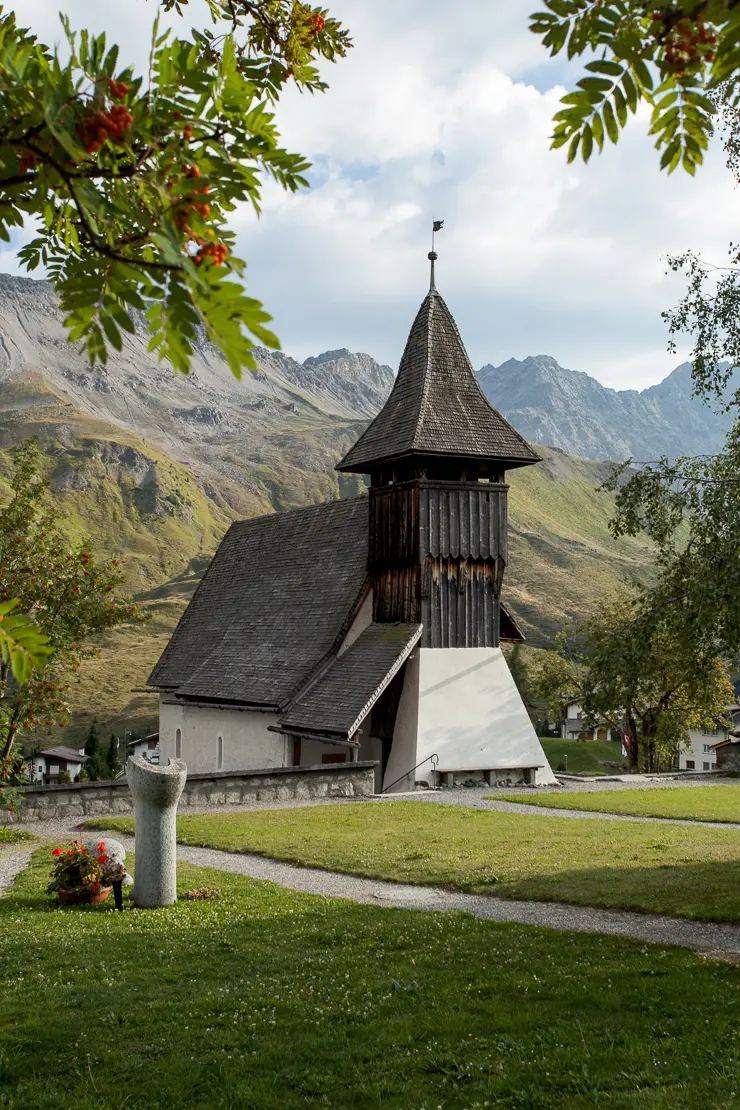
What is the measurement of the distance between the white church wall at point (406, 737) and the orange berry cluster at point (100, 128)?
24106mm

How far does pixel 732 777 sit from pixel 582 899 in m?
23.6

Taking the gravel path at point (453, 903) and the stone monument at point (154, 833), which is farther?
the stone monument at point (154, 833)

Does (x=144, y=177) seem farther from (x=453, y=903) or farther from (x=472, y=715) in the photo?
(x=472, y=715)

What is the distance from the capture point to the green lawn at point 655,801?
20672mm

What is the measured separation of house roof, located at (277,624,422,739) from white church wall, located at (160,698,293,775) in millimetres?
1222

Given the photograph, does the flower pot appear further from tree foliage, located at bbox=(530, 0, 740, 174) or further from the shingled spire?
the shingled spire

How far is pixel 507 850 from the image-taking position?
15.3 meters

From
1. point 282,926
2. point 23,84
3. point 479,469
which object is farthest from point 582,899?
point 479,469

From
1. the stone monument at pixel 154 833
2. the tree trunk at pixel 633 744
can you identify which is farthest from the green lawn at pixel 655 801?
the tree trunk at pixel 633 744

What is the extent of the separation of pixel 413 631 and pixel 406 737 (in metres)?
2.85

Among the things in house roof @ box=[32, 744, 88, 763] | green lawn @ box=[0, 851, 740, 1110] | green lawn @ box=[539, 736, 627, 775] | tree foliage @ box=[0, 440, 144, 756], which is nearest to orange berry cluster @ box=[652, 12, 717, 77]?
green lawn @ box=[0, 851, 740, 1110]

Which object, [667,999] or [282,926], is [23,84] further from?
[282,926]

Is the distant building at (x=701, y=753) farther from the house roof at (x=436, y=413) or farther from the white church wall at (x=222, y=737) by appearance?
the house roof at (x=436, y=413)

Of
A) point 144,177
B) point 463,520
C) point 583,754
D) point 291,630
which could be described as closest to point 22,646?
point 144,177
